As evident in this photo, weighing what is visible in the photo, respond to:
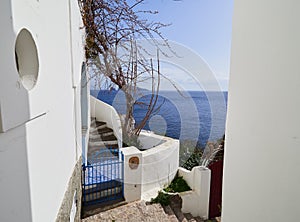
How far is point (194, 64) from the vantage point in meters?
5.11

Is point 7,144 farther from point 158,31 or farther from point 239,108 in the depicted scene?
point 158,31

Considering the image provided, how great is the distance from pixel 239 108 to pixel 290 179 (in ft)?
1.59

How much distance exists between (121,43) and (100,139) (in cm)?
345

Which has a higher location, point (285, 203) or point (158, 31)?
point (158, 31)

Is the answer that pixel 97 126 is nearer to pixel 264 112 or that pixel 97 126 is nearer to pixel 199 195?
pixel 199 195

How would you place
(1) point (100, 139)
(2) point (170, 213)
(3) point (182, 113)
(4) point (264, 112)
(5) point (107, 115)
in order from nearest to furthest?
(4) point (264, 112) → (2) point (170, 213) → (3) point (182, 113) → (1) point (100, 139) → (5) point (107, 115)

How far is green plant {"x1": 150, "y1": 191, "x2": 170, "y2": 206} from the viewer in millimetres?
4754

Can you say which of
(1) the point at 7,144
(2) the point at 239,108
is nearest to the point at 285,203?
(2) the point at 239,108

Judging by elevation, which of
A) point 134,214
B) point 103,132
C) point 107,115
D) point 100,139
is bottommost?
point 134,214

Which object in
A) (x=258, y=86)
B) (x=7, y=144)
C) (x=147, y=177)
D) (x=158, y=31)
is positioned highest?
(x=158, y=31)

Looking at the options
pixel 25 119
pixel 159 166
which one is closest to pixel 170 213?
pixel 159 166

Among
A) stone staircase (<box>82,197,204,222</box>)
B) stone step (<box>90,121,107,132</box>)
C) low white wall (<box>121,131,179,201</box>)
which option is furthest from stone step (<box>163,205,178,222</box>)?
stone step (<box>90,121,107,132</box>)

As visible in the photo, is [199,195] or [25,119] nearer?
[25,119]

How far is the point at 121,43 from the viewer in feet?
17.1
